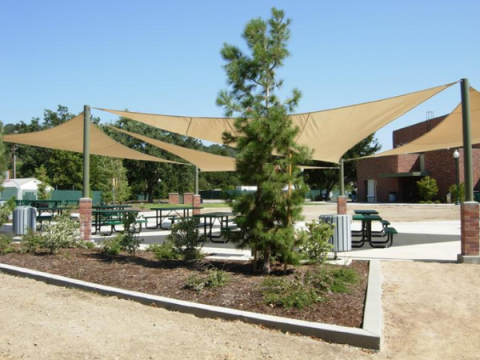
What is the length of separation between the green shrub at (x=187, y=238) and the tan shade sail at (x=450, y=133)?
18.4ft

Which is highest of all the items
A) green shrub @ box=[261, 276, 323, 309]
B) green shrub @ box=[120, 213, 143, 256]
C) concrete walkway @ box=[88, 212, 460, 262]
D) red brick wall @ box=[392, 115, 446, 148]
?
red brick wall @ box=[392, 115, 446, 148]

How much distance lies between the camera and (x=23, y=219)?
9.39 metres

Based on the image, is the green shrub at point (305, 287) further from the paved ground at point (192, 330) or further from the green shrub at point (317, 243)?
the green shrub at point (317, 243)

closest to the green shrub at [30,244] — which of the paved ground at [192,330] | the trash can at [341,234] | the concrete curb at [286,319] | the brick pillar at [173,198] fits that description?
the paved ground at [192,330]

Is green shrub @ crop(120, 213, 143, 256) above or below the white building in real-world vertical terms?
below

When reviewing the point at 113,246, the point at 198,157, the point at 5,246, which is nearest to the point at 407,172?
the point at 198,157

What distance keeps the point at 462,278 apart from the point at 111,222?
797 cm

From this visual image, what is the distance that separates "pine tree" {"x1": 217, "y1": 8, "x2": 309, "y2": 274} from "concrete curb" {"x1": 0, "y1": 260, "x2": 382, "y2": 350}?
53.0 inches

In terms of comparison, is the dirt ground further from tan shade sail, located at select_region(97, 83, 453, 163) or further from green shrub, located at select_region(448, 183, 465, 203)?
tan shade sail, located at select_region(97, 83, 453, 163)

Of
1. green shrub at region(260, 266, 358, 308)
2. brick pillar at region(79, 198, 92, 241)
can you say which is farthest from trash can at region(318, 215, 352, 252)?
brick pillar at region(79, 198, 92, 241)

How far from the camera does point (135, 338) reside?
3795 millimetres

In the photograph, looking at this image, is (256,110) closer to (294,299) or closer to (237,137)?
(237,137)

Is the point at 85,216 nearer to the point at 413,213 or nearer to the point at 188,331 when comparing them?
the point at 188,331

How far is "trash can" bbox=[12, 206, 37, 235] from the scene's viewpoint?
9.33m
